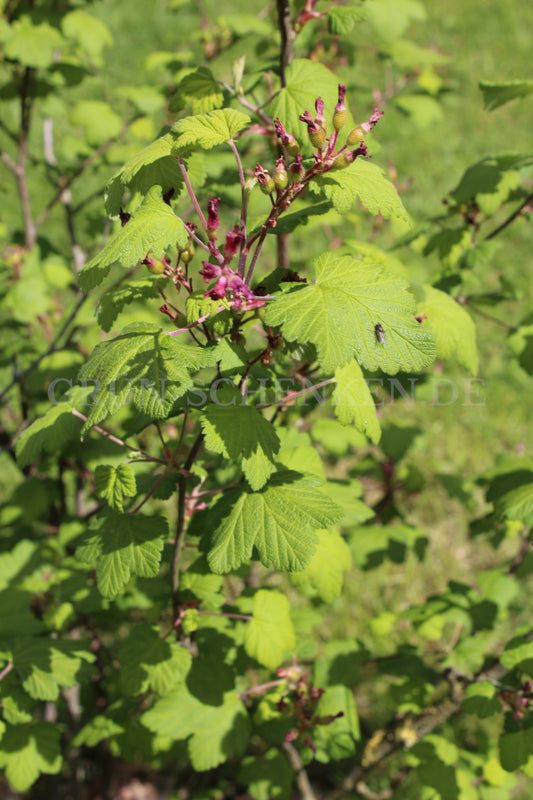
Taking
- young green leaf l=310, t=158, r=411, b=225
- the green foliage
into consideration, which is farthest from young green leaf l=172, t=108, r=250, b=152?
young green leaf l=310, t=158, r=411, b=225

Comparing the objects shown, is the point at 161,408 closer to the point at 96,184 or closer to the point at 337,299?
the point at 337,299

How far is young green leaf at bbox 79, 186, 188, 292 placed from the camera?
1258 millimetres

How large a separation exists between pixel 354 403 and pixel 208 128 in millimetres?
663

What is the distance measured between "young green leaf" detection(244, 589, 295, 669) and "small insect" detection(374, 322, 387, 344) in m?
0.95

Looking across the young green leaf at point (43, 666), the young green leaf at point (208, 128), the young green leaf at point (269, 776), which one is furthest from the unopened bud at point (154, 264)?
the young green leaf at point (269, 776)

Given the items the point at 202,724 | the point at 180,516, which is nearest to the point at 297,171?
the point at 180,516

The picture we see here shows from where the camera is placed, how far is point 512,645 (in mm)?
1935

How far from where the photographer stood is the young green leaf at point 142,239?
1.26 metres

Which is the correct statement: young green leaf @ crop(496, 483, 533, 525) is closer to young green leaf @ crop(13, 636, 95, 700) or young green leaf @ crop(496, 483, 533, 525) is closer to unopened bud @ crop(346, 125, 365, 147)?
unopened bud @ crop(346, 125, 365, 147)

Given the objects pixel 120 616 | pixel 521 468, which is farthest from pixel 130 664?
pixel 521 468

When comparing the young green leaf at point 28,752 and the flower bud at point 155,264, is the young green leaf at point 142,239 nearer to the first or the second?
the flower bud at point 155,264

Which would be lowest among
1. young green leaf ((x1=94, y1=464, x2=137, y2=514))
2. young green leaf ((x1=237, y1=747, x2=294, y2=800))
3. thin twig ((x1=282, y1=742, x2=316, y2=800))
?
thin twig ((x1=282, y1=742, x2=316, y2=800))

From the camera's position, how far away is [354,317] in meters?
1.25

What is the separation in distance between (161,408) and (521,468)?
1.59 m
